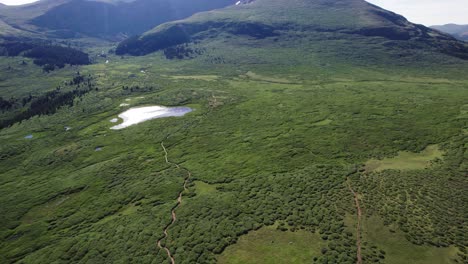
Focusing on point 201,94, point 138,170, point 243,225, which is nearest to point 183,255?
point 243,225

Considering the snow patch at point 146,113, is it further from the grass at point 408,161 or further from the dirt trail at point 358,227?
the dirt trail at point 358,227

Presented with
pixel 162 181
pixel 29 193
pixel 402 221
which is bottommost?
pixel 29 193

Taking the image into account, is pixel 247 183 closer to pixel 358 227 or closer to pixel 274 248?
pixel 274 248

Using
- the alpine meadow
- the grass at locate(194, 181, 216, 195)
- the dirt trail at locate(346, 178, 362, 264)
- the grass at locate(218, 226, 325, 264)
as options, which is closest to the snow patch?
the alpine meadow

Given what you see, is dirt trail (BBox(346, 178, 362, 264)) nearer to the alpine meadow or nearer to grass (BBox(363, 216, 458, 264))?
the alpine meadow

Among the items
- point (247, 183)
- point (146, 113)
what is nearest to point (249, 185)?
point (247, 183)

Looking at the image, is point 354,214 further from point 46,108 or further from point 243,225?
point 46,108

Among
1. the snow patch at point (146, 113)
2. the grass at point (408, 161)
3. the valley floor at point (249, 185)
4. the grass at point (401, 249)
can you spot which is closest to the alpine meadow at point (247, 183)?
the grass at point (401, 249)
